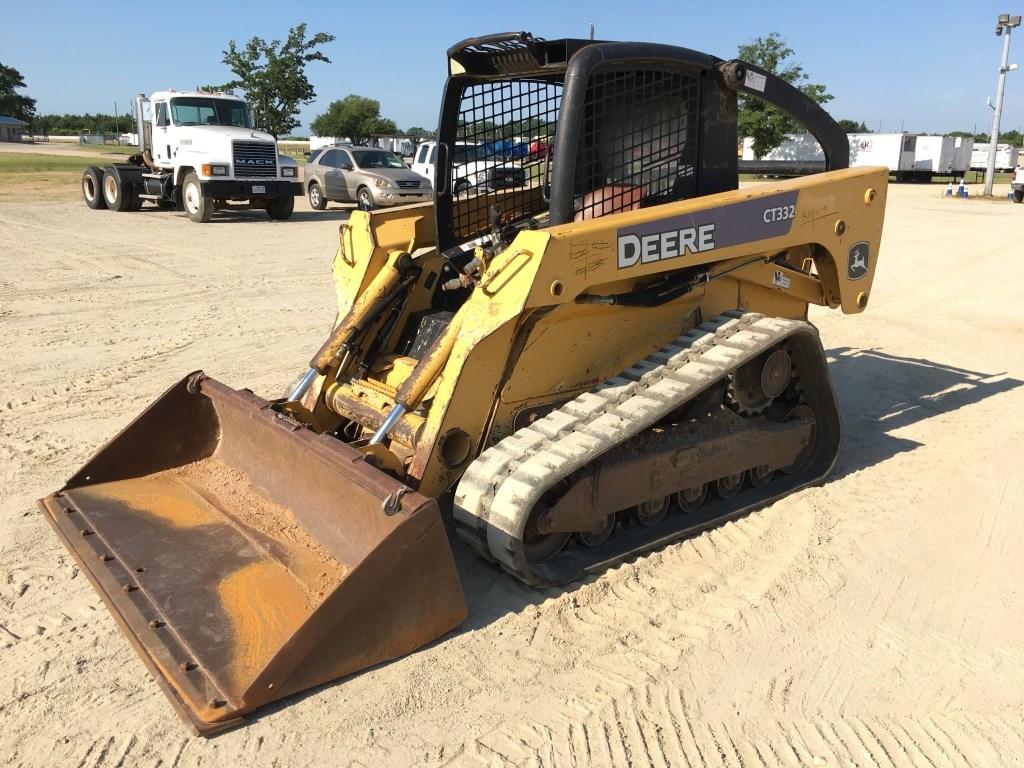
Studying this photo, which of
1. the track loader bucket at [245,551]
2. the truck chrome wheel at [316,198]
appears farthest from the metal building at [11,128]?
the track loader bucket at [245,551]

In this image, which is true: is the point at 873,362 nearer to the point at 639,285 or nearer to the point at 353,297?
the point at 639,285

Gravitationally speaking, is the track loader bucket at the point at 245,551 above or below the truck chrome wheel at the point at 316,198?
below

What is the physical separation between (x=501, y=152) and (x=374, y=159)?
17.0 meters

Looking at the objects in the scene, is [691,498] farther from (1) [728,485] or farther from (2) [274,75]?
(2) [274,75]

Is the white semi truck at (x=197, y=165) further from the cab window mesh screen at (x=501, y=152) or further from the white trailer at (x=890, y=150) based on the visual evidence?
the white trailer at (x=890, y=150)

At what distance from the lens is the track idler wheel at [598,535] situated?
13.0ft

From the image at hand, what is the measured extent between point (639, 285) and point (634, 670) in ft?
5.90

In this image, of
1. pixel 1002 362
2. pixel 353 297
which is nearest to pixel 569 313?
pixel 353 297

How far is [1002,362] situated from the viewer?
7.93m

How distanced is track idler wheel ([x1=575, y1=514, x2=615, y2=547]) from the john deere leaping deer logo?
218 cm

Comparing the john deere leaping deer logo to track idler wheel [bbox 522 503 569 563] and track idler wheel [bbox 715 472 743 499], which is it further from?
track idler wheel [bbox 522 503 569 563]

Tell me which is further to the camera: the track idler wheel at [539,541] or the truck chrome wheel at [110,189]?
the truck chrome wheel at [110,189]

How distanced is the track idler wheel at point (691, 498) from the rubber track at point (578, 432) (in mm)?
647

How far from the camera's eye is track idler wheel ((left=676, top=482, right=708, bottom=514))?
4.35 metres
